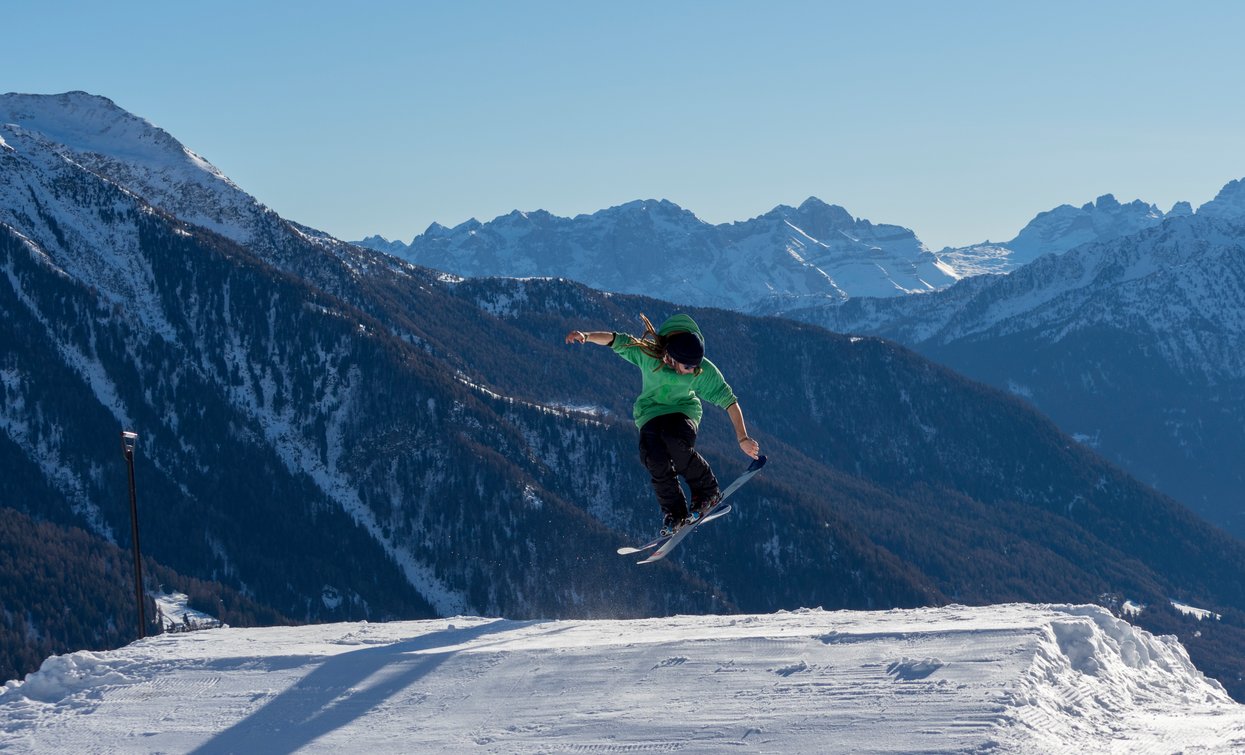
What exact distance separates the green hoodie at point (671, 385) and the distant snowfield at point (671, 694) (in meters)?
4.01

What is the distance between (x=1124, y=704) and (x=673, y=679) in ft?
21.7

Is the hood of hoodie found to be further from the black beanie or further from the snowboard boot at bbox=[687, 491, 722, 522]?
the snowboard boot at bbox=[687, 491, 722, 522]

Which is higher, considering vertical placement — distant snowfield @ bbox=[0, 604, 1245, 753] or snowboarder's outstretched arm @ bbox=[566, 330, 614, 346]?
A: snowboarder's outstretched arm @ bbox=[566, 330, 614, 346]

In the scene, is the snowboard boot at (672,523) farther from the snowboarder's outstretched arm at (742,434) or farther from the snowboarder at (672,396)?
the snowboarder's outstretched arm at (742,434)

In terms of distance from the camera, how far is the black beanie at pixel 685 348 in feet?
62.5

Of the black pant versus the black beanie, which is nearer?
the black beanie

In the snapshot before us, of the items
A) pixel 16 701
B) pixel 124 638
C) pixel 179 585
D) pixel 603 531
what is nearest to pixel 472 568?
pixel 603 531

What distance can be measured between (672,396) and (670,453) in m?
0.96

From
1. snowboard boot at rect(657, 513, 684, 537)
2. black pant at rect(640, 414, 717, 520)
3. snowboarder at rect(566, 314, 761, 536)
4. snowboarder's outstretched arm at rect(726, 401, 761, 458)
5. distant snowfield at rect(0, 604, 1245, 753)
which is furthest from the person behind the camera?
snowboard boot at rect(657, 513, 684, 537)

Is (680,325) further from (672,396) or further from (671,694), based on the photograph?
(671,694)

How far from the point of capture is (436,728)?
19.1 m

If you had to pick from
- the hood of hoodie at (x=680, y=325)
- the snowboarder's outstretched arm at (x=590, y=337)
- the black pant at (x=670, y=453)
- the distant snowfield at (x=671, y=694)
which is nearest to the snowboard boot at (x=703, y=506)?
the black pant at (x=670, y=453)

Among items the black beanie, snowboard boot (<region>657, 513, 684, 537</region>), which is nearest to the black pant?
snowboard boot (<region>657, 513, 684, 537</region>)

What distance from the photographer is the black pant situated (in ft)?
66.3
